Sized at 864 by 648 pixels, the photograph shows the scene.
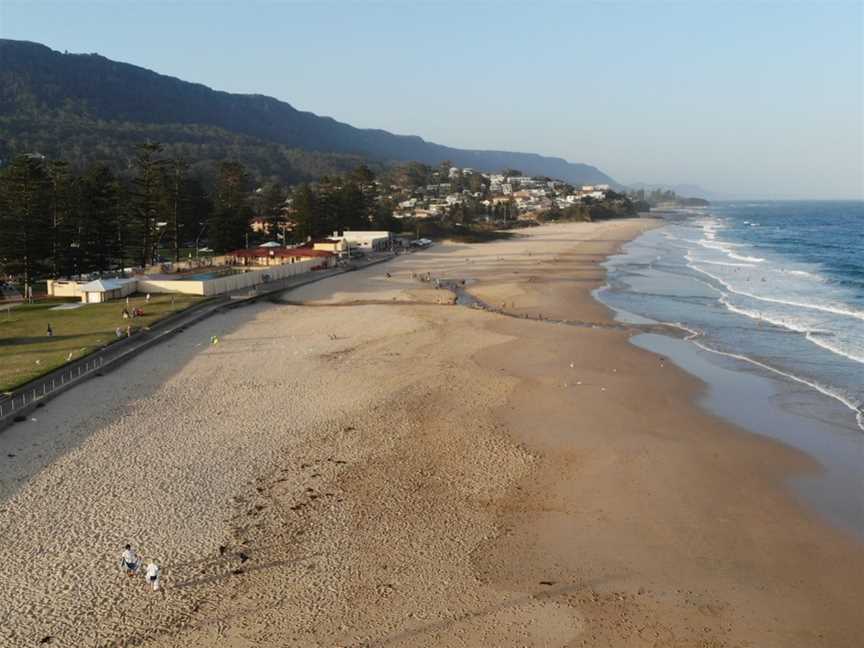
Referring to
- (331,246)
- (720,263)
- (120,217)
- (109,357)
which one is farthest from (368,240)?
(109,357)

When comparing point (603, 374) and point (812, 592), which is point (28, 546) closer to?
point (812, 592)

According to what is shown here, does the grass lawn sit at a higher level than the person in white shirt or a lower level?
lower

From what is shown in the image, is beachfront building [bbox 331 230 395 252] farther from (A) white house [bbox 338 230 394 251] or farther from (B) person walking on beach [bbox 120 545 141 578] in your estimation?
(B) person walking on beach [bbox 120 545 141 578]

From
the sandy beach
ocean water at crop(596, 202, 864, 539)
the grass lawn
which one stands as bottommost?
the grass lawn

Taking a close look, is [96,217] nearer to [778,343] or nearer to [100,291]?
[100,291]

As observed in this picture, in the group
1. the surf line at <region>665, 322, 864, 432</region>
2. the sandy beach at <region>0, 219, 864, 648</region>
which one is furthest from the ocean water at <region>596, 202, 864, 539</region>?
the sandy beach at <region>0, 219, 864, 648</region>
